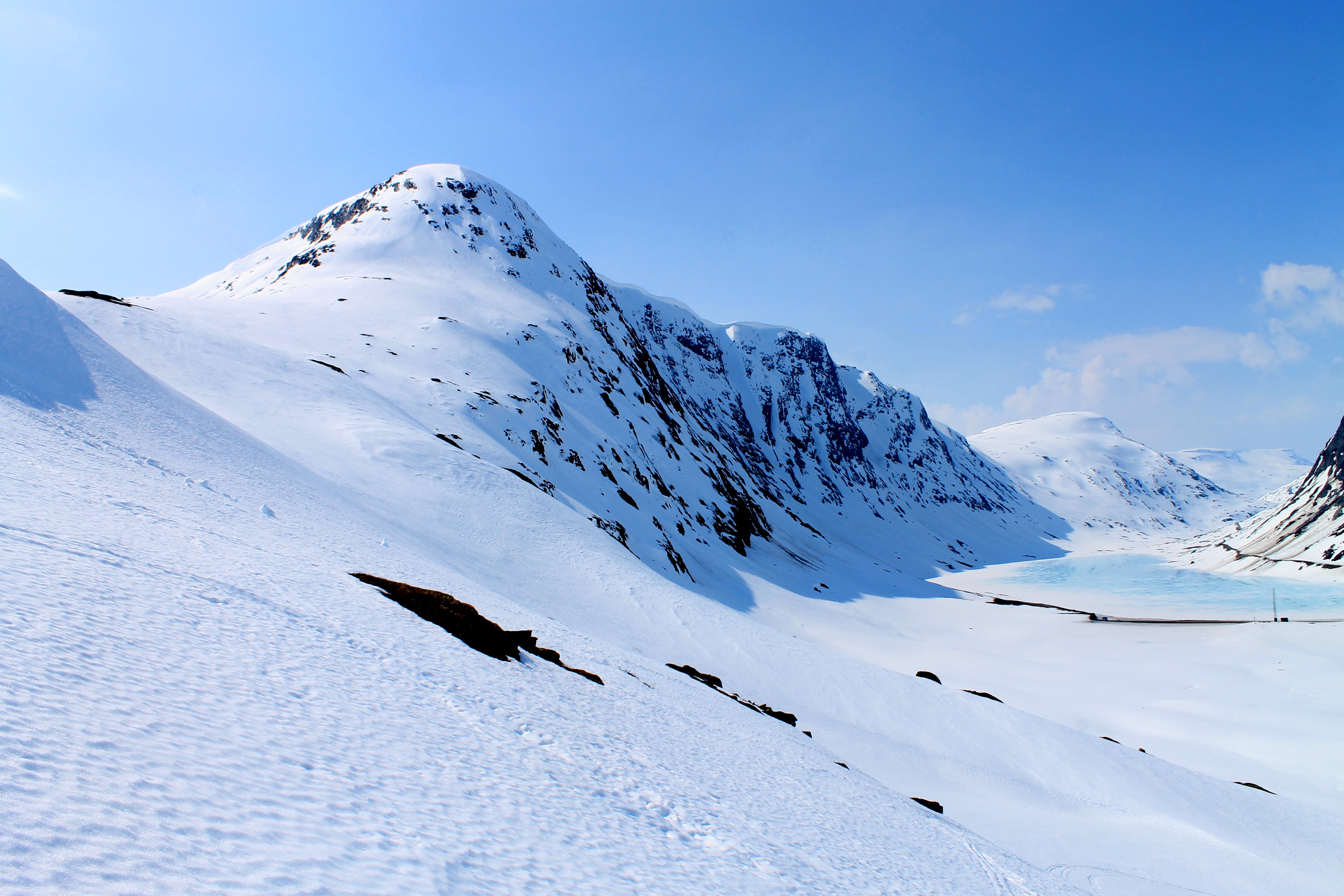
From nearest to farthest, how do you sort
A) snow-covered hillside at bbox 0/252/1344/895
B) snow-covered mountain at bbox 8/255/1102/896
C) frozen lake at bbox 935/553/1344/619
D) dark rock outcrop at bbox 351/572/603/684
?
snow-covered mountain at bbox 8/255/1102/896, snow-covered hillside at bbox 0/252/1344/895, dark rock outcrop at bbox 351/572/603/684, frozen lake at bbox 935/553/1344/619

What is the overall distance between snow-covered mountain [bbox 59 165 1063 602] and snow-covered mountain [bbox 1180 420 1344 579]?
45.6 metres

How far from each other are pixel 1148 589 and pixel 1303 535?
19.2 meters

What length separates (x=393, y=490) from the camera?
25844mm

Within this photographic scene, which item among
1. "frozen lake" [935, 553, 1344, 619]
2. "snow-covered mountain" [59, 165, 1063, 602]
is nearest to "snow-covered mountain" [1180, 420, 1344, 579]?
"frozen lake" [935, 553, 1344, 619]

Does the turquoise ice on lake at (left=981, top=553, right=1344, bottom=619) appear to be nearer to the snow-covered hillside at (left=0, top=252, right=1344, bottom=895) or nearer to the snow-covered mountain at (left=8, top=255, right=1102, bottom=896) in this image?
the snow-covered hillside at (left=0, top=252, right=1344, bottom=895)

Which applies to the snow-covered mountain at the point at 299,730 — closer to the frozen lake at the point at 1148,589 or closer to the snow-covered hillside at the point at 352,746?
the snow-covered hillside at the point at 352,746

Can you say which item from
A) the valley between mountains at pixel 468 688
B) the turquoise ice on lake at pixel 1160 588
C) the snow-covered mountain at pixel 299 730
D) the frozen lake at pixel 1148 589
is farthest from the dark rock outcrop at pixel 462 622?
the turquoise ice on lake at pixel 1160 588

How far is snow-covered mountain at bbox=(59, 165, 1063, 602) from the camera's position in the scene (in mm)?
29312

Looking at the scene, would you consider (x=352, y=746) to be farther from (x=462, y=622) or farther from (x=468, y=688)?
(x=462, y=622)

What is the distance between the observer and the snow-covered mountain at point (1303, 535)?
73250 millimetres

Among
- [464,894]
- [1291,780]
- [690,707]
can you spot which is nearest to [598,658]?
[690,707]

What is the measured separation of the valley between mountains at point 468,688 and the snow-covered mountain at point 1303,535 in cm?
3244

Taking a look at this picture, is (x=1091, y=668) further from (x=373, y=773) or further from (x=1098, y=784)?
(x=373, y=773)

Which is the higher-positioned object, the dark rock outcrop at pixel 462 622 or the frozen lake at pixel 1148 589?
the frozen lake at pixel 1148 589
